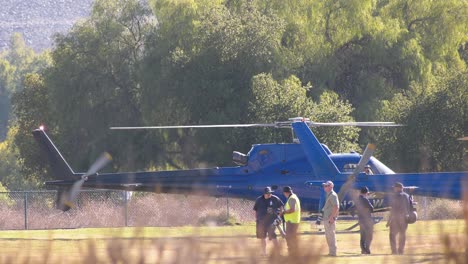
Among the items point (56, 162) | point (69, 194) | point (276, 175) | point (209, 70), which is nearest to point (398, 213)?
point (276, 175)

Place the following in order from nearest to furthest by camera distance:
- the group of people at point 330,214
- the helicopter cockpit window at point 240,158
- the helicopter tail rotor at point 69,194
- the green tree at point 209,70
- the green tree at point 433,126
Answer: the group of people at point 330,214, the helicopter cockpit window at point 240,158, the helicopter tail rotor at point 69,194, the green tree at point 433,126, the green tree at point 209,70

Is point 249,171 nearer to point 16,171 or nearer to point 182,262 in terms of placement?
point 182,262

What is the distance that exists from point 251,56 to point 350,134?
7.09 metres

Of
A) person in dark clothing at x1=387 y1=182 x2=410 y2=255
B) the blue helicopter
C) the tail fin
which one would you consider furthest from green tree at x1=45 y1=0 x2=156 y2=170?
person in dark clothing at x1=387 y1=182 x2=410 y2=255

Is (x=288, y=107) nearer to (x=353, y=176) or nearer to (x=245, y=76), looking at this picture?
(x=245, y=76)

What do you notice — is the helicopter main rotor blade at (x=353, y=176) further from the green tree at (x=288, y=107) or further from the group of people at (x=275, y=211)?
the green tree at (x=288, y=107)

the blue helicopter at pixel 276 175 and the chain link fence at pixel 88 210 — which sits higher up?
the blue helicopter at pixel 276 175

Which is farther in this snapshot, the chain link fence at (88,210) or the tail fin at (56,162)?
→ the chain link fence at (88,210)

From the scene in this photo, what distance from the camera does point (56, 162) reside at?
97.4 ft

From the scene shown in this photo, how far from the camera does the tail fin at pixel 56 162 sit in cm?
2950

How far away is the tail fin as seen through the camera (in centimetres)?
2950

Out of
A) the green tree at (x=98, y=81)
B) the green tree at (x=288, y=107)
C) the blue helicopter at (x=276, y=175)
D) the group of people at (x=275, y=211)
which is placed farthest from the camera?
the green tree at (x=98, y=81)

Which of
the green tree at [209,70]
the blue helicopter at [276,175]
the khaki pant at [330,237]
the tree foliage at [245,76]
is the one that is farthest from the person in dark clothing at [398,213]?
the green tree at [209,70]

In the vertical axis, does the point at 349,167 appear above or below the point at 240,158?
below
